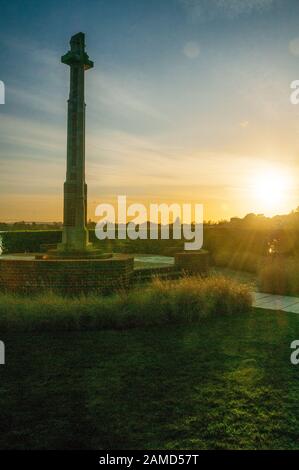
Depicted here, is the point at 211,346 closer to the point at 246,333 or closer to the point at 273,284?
the point at 246,333

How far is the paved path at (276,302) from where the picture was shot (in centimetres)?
834

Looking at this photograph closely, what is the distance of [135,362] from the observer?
15.5 ft

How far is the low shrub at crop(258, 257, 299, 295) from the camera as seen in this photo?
10.3 m

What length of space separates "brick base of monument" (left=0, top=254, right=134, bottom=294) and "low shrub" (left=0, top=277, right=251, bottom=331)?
1057 millimetres

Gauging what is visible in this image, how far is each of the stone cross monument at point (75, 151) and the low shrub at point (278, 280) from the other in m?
5.40

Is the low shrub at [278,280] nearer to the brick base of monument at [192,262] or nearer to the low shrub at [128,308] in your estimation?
the brick base of monument at [192,262]

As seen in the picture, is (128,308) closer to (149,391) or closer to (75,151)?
(149,391)

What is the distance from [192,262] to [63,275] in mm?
4578

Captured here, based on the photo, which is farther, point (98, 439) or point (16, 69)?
point (16, 69)

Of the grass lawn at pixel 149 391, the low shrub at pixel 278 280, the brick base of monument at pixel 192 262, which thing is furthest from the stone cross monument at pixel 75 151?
the low shrub at pixel 278 280

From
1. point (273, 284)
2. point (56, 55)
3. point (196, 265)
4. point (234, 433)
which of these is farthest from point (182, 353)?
point (56, 55)

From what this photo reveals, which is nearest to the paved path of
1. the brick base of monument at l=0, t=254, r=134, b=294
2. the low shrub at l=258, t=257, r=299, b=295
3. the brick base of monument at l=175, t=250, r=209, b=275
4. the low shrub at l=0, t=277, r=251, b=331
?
the low shrub at l=258, t=257, r=299, b=295

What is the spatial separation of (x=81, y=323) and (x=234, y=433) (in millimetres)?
3941

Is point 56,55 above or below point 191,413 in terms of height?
above
